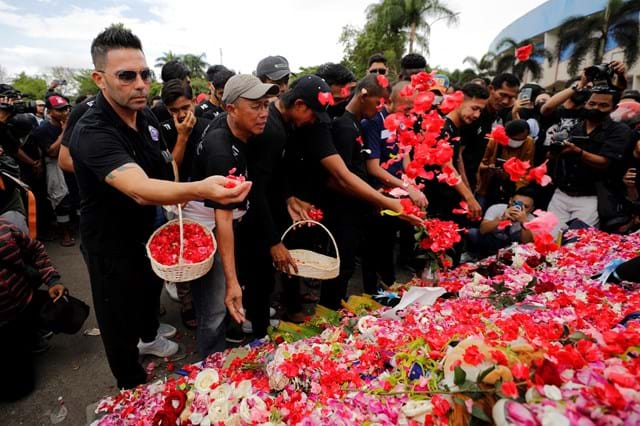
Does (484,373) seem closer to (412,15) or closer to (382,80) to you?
(382,80)

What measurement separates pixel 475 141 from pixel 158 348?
12.8 feet

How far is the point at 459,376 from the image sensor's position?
3.76 feet

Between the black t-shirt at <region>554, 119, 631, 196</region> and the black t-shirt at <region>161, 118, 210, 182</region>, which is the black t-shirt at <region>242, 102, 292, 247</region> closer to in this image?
the black t-shirt at <region>161, 118, 210, 182</region>

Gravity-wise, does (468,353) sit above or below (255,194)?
below

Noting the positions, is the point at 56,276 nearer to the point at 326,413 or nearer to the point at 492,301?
the point at 326,413

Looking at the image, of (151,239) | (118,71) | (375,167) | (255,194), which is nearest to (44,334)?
(151,239)

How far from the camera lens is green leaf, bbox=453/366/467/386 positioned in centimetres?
114

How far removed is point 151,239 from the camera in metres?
2.04

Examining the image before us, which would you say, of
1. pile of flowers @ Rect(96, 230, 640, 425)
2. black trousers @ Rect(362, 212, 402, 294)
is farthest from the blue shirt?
pile of flowers @ Rect(96, 230, 640, 425)

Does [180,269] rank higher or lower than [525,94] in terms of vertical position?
lower

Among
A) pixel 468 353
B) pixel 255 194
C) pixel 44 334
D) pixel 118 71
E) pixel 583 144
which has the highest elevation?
pixel 118 71

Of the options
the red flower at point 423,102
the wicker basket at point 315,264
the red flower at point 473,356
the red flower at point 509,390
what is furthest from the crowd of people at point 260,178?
the red flower at point 509,390

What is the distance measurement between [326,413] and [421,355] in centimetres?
42

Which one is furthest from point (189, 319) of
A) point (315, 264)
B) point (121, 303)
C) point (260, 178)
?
point (260, 178)
